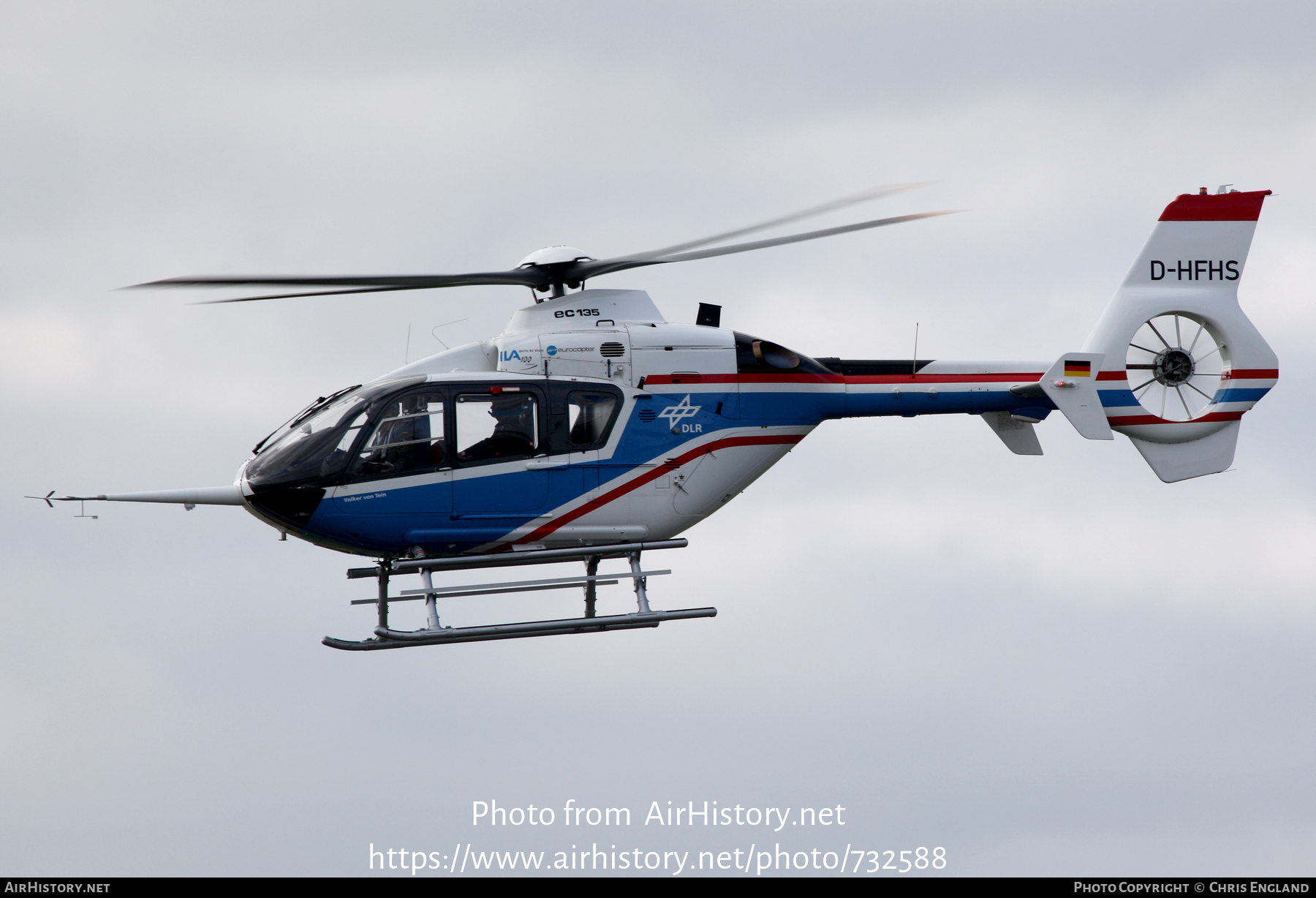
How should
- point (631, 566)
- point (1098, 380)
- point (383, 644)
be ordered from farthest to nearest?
point (1098, 380) < point (631, 566) < point (383, 644)

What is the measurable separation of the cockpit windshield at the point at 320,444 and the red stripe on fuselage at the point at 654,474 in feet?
6.79

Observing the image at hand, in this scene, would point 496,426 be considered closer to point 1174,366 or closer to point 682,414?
point 682,414

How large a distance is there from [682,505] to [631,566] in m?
0.93

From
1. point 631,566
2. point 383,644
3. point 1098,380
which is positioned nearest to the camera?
point 383,644

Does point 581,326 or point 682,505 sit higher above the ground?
point 581,326

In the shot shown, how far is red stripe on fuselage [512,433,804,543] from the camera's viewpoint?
15555 mm

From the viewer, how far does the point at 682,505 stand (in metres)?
16.1

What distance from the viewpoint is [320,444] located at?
593 inches

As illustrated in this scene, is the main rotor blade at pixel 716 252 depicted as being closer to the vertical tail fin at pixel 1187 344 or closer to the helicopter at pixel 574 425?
the helicopter at pixel 574 425

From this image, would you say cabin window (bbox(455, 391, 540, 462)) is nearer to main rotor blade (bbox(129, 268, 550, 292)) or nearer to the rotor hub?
main rotor blade (bbox(129, 268, 550, 292))

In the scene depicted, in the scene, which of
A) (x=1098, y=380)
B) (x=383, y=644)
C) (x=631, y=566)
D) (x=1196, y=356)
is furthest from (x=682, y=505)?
(x=1196, y=356)

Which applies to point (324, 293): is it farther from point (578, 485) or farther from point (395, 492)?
point (578, 485)

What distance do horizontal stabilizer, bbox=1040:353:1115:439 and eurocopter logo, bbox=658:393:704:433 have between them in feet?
14.0

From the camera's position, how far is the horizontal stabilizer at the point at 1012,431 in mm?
17516
